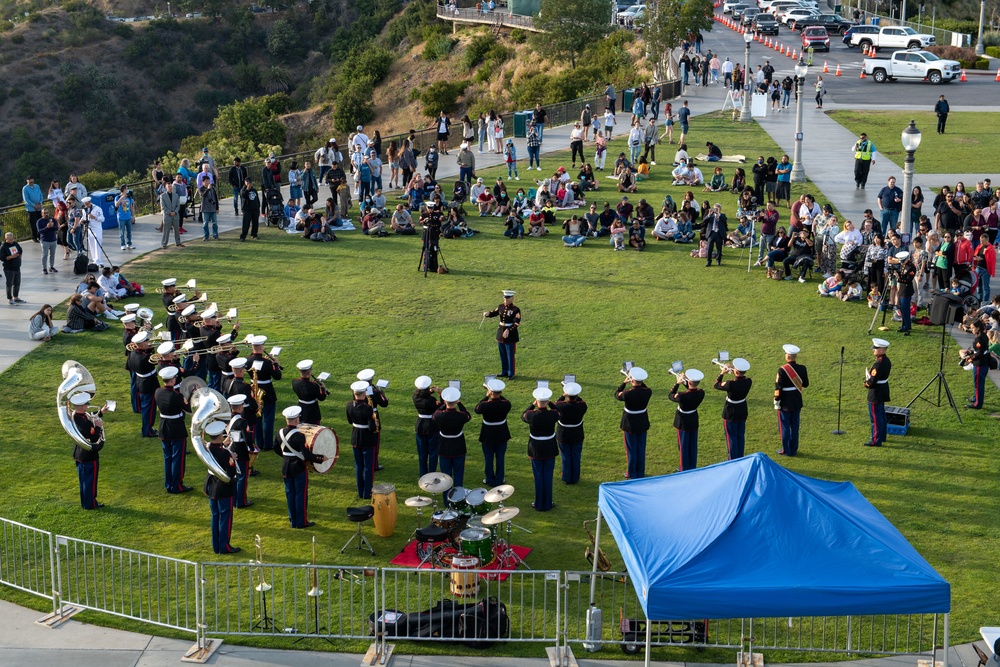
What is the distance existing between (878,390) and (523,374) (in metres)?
6.36

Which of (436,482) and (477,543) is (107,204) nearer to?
(436,482)

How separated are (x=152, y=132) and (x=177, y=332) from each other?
3165 inches

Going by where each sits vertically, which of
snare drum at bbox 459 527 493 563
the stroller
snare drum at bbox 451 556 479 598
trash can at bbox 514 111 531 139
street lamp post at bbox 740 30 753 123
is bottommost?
snare drum at bbox 451 556 479 598

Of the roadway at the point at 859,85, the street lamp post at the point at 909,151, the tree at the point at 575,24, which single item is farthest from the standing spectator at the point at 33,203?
the tree at the point at 575,24

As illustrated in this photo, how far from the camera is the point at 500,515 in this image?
532 inches

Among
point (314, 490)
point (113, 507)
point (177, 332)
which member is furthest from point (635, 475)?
point (177, 332)

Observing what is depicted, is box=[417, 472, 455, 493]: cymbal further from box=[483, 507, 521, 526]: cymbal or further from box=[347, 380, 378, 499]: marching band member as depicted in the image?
box=[347, 380, 378, 499]: marching band member

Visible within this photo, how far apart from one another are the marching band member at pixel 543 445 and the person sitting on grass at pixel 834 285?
12.1 metres

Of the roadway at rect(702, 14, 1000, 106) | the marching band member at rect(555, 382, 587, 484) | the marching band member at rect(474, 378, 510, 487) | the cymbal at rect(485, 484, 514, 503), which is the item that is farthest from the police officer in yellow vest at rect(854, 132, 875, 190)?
the cymbal at rect(485, 484, 514, 503)

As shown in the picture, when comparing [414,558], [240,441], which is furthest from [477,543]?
[240,441]

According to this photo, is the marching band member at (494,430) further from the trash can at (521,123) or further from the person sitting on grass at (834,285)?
the trash can at (521,123)

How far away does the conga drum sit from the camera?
14.7 m

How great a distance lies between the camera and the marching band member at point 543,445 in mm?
15531

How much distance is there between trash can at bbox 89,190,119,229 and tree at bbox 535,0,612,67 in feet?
→ 145
